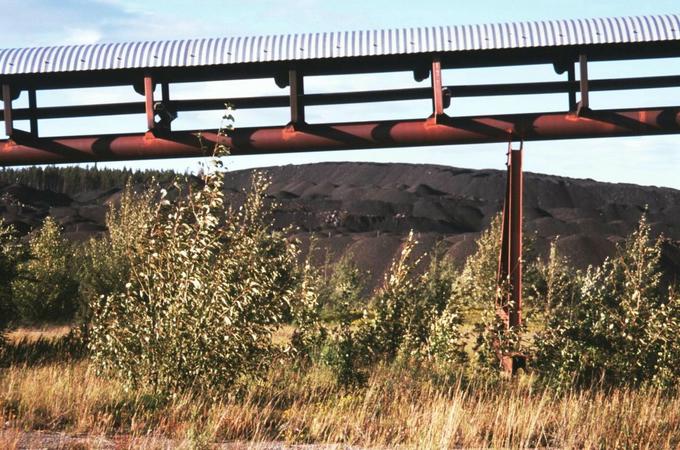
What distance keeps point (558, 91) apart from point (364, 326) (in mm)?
4430

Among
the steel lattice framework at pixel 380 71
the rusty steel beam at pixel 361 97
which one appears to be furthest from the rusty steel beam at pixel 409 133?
the rusty steel beam at pixel 361 97

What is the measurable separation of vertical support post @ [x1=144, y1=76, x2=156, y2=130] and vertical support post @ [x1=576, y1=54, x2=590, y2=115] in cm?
570

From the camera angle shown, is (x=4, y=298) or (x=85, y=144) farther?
(x=4, y=298)

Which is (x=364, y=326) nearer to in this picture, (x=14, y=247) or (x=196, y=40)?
(x=196, y=40)

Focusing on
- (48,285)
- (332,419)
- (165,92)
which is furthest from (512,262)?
(48,285)

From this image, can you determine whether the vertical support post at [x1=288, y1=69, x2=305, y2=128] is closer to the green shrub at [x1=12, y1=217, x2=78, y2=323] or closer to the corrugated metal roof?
the corrugated metal roof

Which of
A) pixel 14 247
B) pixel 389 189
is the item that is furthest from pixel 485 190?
pixel 14 247

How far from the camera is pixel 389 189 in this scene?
8012 cm

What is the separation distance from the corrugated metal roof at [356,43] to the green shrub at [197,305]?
3028mm

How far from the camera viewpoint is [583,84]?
11289 mm

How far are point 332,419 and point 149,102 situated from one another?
5.71 metres

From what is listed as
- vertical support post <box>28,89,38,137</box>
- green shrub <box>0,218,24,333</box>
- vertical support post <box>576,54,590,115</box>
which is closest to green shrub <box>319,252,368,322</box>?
green shrub <box>0,218,24,333</box>

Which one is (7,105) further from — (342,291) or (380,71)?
(342,291)

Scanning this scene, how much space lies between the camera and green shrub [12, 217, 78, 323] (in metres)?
21.9
